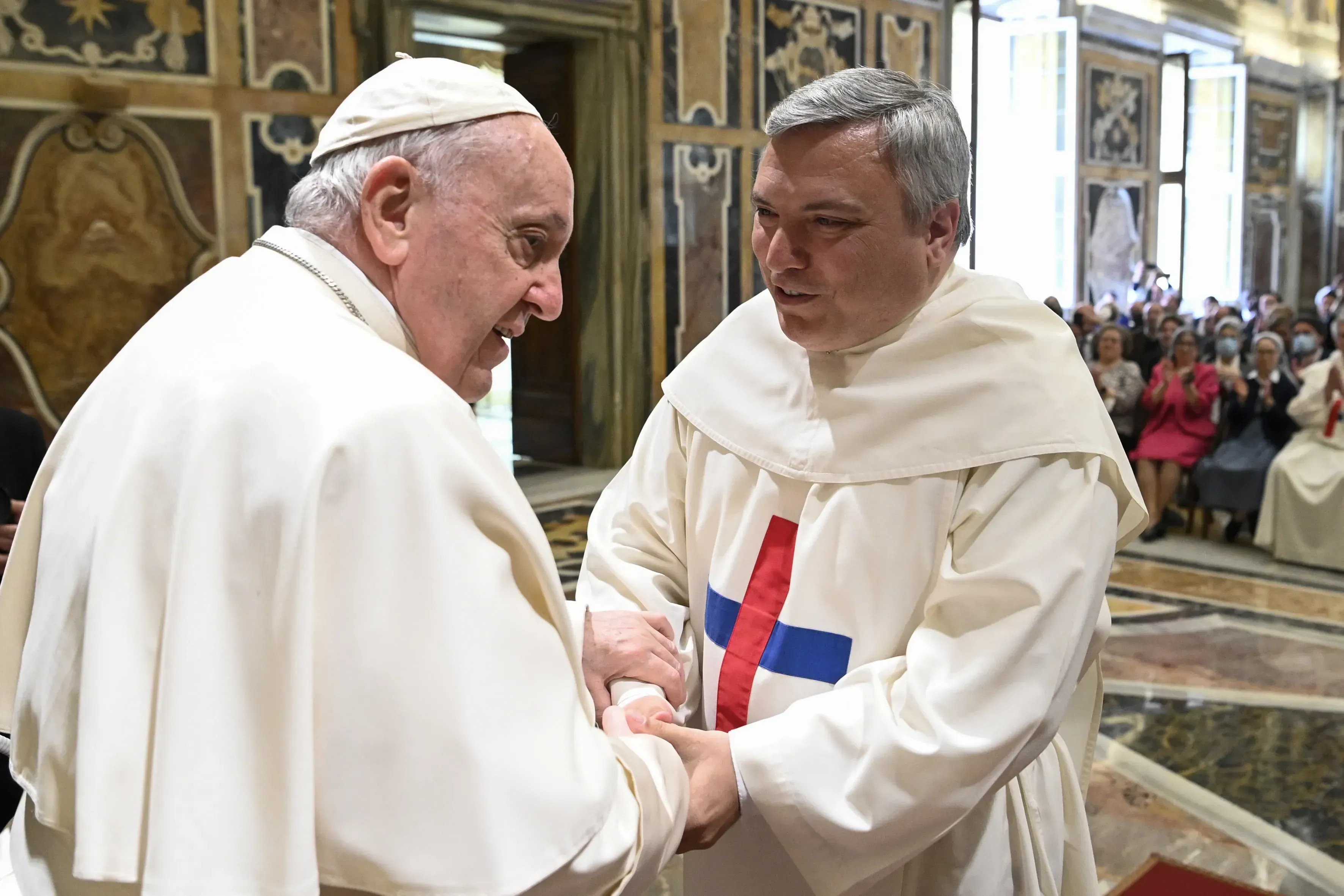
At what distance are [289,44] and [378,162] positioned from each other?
21.3 feet

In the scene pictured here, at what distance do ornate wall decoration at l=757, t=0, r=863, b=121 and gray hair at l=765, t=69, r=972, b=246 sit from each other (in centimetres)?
816

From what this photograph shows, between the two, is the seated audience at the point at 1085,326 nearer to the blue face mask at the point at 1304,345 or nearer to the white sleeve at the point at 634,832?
the blue face mask at the point at 1304,345

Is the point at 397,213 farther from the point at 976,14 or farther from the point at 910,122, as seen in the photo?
the point at 976,14

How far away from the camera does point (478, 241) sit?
1.39 m

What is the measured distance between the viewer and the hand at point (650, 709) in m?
1.75

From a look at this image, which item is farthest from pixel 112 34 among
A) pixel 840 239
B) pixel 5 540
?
pixel 840 239

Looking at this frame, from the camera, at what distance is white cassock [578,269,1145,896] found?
64.2 inches

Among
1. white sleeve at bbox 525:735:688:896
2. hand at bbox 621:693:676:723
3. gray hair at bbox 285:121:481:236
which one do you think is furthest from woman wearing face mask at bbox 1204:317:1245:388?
gray hair at bbox 285:121:481:236

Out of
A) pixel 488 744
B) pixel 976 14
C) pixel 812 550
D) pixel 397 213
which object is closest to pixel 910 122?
pixel 812 550

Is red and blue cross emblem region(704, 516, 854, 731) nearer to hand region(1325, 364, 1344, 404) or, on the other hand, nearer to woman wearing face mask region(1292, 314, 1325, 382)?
hand region(1325, 364, 1344, 404)

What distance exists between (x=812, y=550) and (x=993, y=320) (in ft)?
1.44

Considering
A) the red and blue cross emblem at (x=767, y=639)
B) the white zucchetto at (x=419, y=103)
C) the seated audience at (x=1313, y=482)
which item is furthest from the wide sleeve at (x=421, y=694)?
the seated audience at (x=1313, y=482)

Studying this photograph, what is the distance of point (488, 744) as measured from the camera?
3.70 feet

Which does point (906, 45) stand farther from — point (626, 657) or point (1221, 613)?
point (626, 657)
